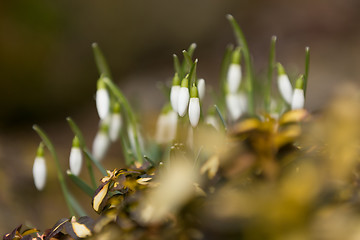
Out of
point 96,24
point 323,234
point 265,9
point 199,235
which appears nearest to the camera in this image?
point 323,234

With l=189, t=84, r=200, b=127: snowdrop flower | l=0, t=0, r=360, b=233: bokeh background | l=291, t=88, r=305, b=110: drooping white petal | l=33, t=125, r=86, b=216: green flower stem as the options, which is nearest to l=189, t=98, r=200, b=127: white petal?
l=189, t=84, r=200, b=127: snowdrop flower

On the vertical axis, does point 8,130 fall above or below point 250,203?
above

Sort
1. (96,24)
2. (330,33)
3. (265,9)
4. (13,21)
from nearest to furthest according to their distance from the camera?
(13,21) < (96,24) < (330,33) < (265,9)

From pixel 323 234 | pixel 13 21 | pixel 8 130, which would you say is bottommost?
pixel 323 234

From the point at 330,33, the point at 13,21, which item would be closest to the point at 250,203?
the point at 13,21

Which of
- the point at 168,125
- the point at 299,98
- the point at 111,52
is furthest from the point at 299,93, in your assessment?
the point at 111,52

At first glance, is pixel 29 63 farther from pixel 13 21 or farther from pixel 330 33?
pixel 330 33

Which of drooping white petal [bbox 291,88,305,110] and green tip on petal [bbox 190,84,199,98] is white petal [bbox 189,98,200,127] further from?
drooping white petal [bbox 291,88,305,110]

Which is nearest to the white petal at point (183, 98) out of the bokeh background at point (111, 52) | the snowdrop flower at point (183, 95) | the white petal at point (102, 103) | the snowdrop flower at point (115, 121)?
the snowdrop flower at point (183, 95)
